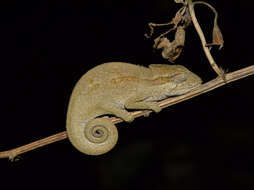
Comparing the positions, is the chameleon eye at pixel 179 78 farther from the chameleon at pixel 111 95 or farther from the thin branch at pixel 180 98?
the thin branch at pixel 180 98

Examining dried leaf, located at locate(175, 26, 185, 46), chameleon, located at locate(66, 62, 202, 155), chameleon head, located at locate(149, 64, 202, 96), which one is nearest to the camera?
dried leaf, located at locate(175, 26, 185, 46)

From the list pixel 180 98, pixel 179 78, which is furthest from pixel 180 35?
pixel 179 78

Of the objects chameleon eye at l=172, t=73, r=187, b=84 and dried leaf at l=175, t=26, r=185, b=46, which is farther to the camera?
chameleon eye at l=172, t=73, r=187, b=84

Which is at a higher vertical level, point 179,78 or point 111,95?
point 111,95

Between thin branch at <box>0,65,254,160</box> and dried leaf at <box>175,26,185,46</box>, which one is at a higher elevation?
dried leaf at <box>175,26,185,46</box>

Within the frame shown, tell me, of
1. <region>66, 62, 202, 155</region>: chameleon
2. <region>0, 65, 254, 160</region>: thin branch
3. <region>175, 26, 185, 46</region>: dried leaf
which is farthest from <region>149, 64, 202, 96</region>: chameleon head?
<region>175, 26, 185, 46</region>: dried leaf

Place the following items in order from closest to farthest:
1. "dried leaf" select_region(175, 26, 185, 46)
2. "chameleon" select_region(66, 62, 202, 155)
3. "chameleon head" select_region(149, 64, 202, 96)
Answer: "dried leaf" select_region(175, 26, 185, 46) → "chameleon" select_region(66, 62, 202, 155) → "chameleon head" select_region(149, 64, 202, 96)

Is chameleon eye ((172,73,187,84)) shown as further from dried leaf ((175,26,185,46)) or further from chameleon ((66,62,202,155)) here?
dried leaf ((175,26,185,46))

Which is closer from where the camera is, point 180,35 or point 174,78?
point 180,35

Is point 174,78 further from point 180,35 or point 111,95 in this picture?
point 180,35
